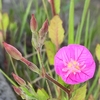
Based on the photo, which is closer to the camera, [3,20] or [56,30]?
[56,30]

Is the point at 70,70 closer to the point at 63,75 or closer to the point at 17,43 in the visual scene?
the point at 63,75

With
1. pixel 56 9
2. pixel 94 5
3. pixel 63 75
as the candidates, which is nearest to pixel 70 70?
pixel 63 75

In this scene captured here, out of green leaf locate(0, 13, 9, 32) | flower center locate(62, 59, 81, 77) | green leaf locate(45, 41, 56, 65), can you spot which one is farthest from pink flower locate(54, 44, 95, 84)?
green leaf locate(0, 13, 9, 32)

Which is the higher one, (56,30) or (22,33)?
(56,30)

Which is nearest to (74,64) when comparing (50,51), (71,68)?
(71,68)

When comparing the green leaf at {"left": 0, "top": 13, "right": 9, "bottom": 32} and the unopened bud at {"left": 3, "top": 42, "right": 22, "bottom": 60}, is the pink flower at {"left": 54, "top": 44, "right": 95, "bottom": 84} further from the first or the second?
the green leaf at {"left": 0, "top": 13, "right": 9, "bottom": 32}

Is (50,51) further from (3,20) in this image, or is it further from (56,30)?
(3,20)

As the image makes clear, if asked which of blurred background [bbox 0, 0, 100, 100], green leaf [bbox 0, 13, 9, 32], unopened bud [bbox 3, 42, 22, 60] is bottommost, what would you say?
blurred background [bbox 0, 0, 100, 100]
